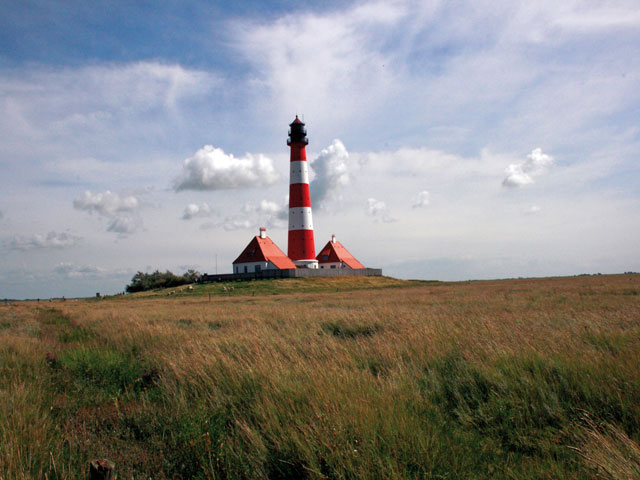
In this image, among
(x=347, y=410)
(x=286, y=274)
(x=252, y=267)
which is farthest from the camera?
(x=252, y=267)

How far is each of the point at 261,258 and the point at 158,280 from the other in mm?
15457

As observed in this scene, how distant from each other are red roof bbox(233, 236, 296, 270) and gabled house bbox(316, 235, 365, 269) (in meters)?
8.34

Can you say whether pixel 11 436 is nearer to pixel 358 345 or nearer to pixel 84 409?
pixel 84 409

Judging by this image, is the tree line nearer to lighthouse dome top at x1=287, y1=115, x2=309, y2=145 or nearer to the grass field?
lighthouse dome top at x1=287, y1=115, x2=309, y2=145

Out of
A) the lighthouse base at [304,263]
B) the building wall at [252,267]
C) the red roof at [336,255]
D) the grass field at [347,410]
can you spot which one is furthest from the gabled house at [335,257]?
the grass field at [347,410]

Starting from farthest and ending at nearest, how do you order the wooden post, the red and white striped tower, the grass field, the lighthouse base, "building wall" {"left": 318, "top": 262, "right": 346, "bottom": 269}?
1. "building wall" {"left": 318, "top": 262, "right": 346, "bottom": 269}
2. the lighthouse base
3. the red and white striped tower
4. the grass field
5. the wooden post

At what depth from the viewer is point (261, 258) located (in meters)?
58.5

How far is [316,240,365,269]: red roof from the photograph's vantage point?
67688 mm

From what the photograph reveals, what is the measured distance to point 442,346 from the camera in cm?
718

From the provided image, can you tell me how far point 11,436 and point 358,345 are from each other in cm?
516

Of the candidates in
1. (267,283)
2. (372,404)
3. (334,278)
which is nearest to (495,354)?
(372,404)

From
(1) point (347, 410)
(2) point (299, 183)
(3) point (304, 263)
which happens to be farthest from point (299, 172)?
(1) point (347, 410)

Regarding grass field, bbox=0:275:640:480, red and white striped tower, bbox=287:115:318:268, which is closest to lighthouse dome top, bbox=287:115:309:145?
red and white striped tower, bbox=287:115:318:268

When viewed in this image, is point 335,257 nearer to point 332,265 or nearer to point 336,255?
point 336,255
